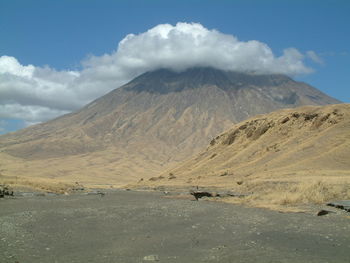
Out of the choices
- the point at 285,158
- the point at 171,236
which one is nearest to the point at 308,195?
the point at 171,236

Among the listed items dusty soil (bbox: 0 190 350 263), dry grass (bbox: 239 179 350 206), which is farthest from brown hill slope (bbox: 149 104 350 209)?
dusty soil (bbox: 0 190 350 263)

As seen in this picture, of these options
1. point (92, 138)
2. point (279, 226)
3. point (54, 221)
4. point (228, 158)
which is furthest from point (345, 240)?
point (92, 138)

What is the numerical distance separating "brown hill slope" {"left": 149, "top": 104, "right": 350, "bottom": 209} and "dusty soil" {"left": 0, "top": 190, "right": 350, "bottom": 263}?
741cm

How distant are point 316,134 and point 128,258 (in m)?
44.6

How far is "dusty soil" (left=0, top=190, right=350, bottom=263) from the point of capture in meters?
10.6

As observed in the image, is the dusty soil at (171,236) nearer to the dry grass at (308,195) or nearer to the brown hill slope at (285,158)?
the dry grass at (308,195)

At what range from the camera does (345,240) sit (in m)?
12.1

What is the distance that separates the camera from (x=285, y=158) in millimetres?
45406

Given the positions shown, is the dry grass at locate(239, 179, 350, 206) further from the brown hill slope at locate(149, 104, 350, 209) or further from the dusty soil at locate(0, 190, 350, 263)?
the dusty soil at locate(0, 190, 350, 263)

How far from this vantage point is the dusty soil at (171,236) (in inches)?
416

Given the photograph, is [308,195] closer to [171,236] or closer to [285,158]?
Result: [171,236]

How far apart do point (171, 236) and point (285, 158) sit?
112 ft

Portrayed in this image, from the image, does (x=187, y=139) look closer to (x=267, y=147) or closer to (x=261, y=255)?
(x=267, y=147)

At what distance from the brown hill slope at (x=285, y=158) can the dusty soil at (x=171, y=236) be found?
7.41 m
